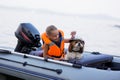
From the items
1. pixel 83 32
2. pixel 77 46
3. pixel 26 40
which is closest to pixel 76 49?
pixel 77 46

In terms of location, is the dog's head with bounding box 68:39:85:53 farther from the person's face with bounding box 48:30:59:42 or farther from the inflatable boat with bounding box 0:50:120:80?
the person's face with bounding box 48:30:59:42

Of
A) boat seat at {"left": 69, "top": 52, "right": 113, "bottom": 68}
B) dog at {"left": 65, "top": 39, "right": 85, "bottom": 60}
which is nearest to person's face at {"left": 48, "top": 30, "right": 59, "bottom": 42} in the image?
dog at {"left": 65, "top": 39, "right": 85, "bottom": 60}

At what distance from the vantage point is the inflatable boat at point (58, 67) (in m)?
4.06

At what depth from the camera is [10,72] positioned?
181 inches

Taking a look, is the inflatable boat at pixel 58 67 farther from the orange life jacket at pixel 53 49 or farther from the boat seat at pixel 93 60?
the orange life jacket at pixel 53 49

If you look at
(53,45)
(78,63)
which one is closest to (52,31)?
(53,45)

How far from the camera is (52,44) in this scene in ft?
15.0

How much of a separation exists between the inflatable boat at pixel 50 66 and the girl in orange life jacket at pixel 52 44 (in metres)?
0.15

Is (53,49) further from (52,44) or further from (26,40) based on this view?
(26,40)

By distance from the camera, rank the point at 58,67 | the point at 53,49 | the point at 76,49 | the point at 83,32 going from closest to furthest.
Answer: the point at 58,67
the point at 76,49
the point at 53,49
the point at 83,32

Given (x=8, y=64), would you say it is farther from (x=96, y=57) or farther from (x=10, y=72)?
(x=96, y=57)

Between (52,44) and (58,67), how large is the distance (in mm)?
426

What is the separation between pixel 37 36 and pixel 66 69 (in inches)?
46.6

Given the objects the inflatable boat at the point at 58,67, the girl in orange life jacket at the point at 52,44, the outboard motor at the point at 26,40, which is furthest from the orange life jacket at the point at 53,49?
the outboard motor at the point at 26,40
